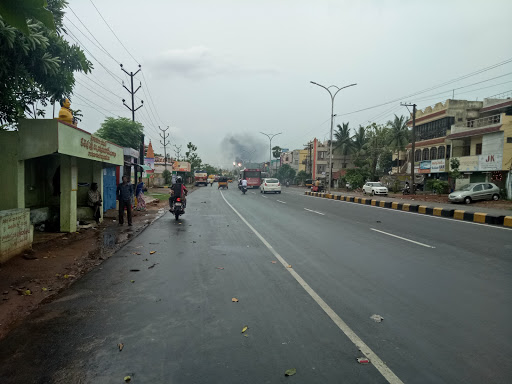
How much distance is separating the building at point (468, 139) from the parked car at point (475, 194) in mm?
3697

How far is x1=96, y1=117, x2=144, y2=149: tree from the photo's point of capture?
30.3 meters

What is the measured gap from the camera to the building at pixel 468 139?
30016 mm

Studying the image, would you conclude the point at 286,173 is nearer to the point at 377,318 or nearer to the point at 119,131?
the point at 119,131

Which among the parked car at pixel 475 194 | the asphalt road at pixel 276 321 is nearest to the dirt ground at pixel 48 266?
the asphalt road at pixel 276 321

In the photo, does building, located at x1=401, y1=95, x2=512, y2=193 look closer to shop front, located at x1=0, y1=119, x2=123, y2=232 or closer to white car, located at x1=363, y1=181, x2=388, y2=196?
white car, located at x1=363, y1=181, x2=388, y2=196

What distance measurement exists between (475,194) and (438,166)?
56.4 feet

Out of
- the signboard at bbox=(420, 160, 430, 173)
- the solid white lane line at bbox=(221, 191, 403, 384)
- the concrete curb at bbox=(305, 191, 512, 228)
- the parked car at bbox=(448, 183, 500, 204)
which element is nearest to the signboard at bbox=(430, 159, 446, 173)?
the signboard at bbox=(420, 160, 430, 173)

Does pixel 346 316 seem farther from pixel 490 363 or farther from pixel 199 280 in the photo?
pixel 199 280

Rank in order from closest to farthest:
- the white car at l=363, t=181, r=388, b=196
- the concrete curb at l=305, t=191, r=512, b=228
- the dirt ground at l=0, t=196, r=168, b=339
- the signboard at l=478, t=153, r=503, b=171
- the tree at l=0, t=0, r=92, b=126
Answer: the dirt ground at l=0, t=196, r=168, b=339, the tree at l=0, t=0, r=92, b=126, the concrete curb at l=305, t=191, r=512, b=228, the signboard at l=478, t=153, r=503, b=171, the white car at l=363, t=181, r=388, b=196

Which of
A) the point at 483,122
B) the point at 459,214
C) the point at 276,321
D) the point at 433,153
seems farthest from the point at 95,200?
the point at 433,153

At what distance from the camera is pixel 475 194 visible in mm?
24844

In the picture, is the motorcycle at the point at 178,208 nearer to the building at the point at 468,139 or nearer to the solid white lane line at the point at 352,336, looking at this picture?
the solid white lane line at the point at 352,336

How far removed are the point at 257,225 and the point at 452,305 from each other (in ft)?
26.8

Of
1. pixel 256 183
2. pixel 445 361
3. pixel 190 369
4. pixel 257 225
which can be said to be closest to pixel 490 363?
pixel 445 361
